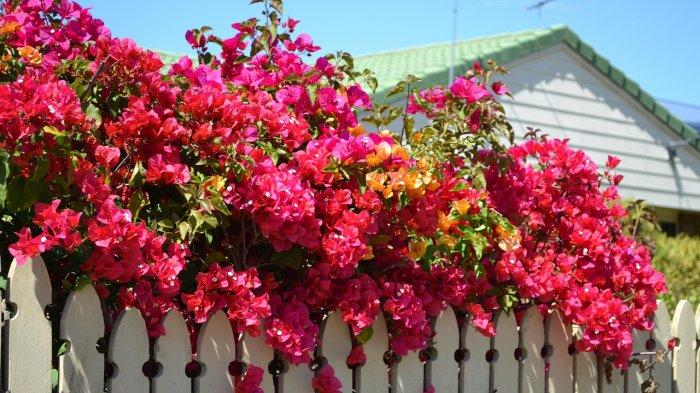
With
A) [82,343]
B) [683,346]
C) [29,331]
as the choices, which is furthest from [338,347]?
[683,346]

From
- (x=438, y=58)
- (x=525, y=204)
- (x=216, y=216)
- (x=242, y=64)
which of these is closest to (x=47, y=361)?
(x=216, y=216)

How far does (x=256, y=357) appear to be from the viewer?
3180mm

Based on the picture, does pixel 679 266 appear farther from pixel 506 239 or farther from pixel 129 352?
pixel 129 352

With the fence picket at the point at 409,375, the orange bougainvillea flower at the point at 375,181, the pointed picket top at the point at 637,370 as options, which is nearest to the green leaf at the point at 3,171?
the orange bougainvillea flower at the point at 375,181

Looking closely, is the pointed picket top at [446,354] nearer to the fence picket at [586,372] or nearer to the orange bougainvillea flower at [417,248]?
the orange bougainvillea flower at [417,248]

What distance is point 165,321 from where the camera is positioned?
2.97 metres

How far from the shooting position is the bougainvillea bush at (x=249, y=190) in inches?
106

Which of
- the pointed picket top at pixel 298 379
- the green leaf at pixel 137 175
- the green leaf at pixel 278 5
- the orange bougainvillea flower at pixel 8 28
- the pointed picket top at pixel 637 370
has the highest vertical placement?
the green leaf at pixel 278 5

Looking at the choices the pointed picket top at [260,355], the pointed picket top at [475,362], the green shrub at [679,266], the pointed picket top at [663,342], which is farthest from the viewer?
the green shrub at [679,266]

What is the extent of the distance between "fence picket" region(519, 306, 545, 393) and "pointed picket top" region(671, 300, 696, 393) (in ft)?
3.93

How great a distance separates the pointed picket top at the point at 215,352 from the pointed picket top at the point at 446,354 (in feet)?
3.22

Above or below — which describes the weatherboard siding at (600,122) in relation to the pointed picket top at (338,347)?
above

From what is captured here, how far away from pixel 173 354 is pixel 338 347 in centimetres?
64

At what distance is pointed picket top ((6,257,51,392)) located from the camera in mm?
2662
